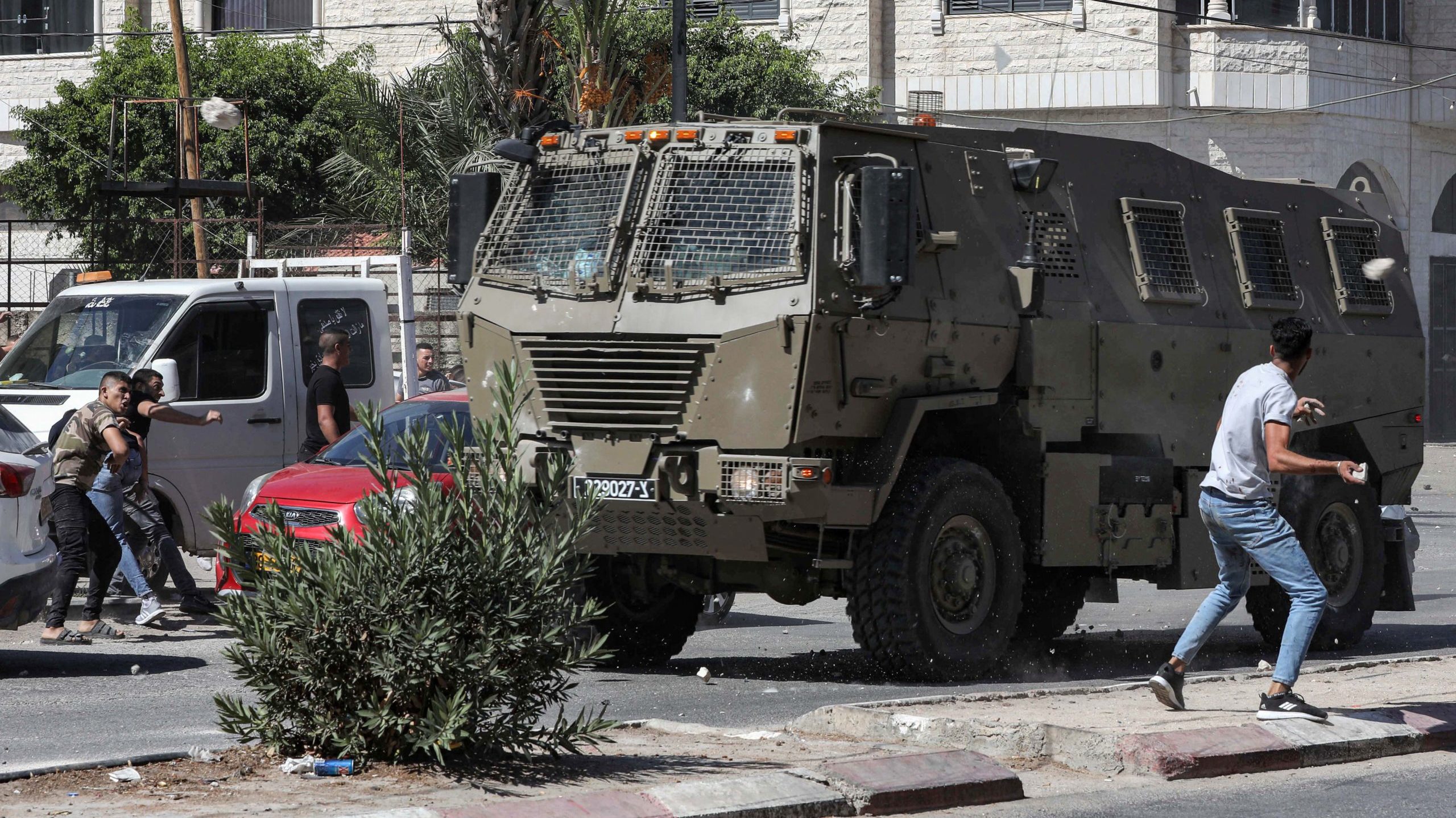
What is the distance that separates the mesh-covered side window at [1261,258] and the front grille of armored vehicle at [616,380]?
4009 mm

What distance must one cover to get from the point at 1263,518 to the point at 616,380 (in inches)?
124

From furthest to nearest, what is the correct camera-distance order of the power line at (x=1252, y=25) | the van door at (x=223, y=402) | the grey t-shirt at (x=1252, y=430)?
the power line at (x=1252, y=25) < the van door at (x=223, y=402) < the grey t-shirt at (x=1252, y=430)

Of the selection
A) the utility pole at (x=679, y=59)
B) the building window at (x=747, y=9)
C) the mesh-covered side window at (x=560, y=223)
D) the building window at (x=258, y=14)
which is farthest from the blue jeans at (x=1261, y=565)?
the building window at (x=258, y=14)

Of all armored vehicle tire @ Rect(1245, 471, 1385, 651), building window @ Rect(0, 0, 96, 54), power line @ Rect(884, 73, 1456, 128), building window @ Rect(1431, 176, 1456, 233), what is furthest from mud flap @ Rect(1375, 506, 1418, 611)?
building window @ Rect(0, 0, 96, 54)

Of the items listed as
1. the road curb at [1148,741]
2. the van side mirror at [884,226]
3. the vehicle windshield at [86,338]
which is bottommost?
the road curb at [1148,741]

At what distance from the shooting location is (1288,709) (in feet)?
26.3

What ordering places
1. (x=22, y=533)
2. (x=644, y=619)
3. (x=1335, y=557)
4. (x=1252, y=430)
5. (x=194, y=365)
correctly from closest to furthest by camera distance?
(x=1252, y=430), (x=22, y=533), (x=644, y=619), (x=1335, y=557), (x=194, y=365)

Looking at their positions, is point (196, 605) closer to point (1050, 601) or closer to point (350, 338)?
point (350, 338)

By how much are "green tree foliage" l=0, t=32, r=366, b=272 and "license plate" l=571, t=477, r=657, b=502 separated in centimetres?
2213

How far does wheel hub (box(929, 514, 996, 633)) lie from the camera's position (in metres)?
9.62

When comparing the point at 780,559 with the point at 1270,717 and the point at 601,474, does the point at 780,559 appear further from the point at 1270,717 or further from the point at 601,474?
the point at 1270,717

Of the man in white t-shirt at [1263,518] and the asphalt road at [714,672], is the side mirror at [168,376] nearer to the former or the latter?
the asphalt road at [714,672]

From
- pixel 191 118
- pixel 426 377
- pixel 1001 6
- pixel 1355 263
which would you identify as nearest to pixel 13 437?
pixel 426 377

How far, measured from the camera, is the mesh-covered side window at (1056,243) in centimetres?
1034
